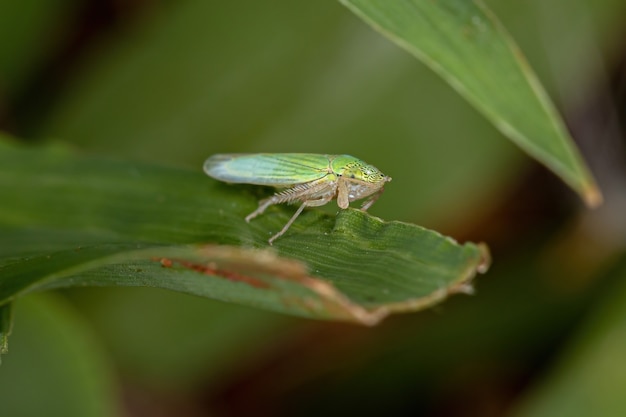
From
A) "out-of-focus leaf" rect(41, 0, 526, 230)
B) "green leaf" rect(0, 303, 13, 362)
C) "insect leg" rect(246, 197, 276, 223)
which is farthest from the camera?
"out-of-focus leaf" rect(41, 0, 526, 230)

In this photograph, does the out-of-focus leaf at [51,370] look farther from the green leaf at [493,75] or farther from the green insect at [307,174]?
the green leaf at [493,75]

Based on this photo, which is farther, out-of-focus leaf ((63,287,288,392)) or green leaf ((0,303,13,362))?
out-of-focus leaf ((63,287,288,392))

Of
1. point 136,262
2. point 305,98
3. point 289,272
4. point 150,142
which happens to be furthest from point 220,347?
point 289,272

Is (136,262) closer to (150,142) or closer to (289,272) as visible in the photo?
(289,272)

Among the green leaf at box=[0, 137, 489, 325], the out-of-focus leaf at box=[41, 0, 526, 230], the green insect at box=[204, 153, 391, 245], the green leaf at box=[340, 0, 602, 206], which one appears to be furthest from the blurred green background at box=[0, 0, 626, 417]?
the green leaf at box=[340, 0, 602, 206]

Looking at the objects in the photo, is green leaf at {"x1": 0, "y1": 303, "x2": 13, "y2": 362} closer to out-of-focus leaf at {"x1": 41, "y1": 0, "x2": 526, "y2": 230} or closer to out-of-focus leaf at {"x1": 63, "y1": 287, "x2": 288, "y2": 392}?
out-of-focus leaf at {"x1": 63, "y1": 287, "x2": 288, "y2": 392}

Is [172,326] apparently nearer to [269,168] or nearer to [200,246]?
[269,168]

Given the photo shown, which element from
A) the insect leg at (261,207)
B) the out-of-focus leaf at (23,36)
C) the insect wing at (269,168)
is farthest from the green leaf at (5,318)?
the out-of-focus leaf at (23,36)
